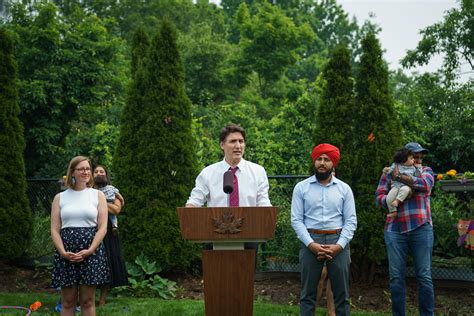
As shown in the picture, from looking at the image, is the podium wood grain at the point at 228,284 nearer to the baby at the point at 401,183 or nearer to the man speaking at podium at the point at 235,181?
the man speaking at podium at the point at 235,181

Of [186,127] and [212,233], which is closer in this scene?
[212,233]

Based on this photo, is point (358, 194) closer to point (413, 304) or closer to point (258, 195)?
point (413, 304)

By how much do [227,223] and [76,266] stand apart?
170 cm

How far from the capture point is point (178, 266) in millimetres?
8750

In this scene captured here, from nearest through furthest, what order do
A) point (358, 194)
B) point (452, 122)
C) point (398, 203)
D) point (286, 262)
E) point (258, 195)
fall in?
point (258, 195) → point (398, 203) → point (358, 194) → point (286, 262) → point (452, 122)

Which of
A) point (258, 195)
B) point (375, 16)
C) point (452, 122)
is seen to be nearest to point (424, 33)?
point (452, 122)

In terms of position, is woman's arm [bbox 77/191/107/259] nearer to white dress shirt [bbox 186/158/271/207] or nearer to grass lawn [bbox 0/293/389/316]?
white dress shirt [bbox 186/158/271/207]

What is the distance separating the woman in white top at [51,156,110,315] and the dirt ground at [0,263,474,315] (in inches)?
116

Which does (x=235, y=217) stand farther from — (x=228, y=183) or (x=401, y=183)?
(x=401, y=183)

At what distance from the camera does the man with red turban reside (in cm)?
524

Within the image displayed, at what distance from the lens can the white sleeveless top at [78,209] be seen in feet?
17.6

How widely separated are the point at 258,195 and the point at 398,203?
1.62 metres

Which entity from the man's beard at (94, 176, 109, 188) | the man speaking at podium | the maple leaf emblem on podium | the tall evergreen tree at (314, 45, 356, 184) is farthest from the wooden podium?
the tall evergreen tree at (314, 45, 356, 184)

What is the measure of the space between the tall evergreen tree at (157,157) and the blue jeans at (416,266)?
11.2 feet
